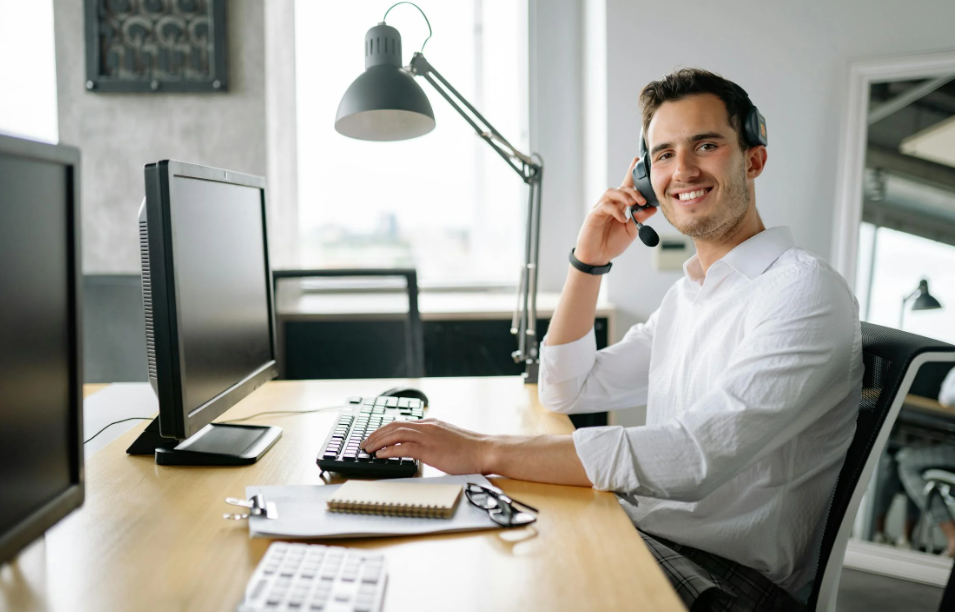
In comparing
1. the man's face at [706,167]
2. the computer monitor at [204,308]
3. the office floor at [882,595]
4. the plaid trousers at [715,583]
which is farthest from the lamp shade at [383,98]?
the office floor at [882,595]

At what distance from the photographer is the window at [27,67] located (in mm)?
2588

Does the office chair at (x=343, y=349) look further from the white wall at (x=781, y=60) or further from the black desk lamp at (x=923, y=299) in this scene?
the black desk lamp at (x=923, y=299)

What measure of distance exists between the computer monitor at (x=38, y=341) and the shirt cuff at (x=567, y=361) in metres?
0.88

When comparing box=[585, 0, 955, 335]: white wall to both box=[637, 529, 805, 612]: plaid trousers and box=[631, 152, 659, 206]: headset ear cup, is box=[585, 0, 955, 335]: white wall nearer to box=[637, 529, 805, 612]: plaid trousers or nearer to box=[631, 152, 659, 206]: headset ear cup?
box=[631, 152, 659, 206]: headset ear cup

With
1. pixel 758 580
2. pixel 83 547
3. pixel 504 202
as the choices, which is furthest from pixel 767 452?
pixel 504 202

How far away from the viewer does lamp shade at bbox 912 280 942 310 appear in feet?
6.55

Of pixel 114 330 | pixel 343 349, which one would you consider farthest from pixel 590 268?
pixel 114 330

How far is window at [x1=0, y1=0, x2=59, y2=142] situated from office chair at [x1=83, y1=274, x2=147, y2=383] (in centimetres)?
67

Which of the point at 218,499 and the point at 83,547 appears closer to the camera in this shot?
the point at 83,547

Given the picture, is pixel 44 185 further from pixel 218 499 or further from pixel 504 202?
pixel 504 202

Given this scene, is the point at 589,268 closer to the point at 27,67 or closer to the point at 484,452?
the point at 484,452

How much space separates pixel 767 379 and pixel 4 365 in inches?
33.3

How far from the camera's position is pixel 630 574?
2.26 feet

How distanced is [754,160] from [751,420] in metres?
0.53
